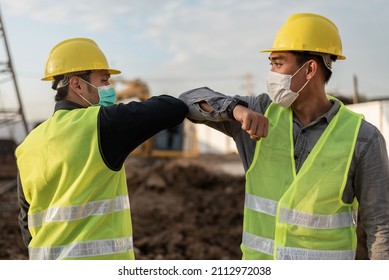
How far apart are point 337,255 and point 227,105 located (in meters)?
0.96

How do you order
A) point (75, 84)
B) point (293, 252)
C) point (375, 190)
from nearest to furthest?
point (375, 190), point (293, 252), point (75, 84)

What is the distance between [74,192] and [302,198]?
1.15m

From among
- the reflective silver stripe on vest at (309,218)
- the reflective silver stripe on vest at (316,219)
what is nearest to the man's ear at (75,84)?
the reflective silver stripe on vest at (309,218)

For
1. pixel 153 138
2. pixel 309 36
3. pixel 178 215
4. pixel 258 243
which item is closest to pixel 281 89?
pixel 309 36

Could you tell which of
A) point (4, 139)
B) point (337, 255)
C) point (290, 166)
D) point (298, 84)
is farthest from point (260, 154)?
point (4, 139)

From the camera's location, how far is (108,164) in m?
2.64

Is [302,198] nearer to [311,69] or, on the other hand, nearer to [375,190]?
[375,190]

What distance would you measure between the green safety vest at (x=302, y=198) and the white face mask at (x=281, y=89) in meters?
0.13

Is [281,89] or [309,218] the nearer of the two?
[309,218]

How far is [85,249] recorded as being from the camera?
273 centimetres

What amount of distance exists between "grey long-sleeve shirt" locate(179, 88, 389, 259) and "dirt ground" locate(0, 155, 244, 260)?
19.2 ft

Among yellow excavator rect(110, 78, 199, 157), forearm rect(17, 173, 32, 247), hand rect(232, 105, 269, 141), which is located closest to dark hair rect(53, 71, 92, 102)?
forearm rect(17, 173, 32, 247)

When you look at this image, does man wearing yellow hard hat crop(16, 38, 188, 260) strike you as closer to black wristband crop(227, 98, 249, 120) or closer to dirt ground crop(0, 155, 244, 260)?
black wristband crop(227, 98, 249, 120)

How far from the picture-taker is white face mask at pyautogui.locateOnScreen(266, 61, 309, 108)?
9.65 feet
